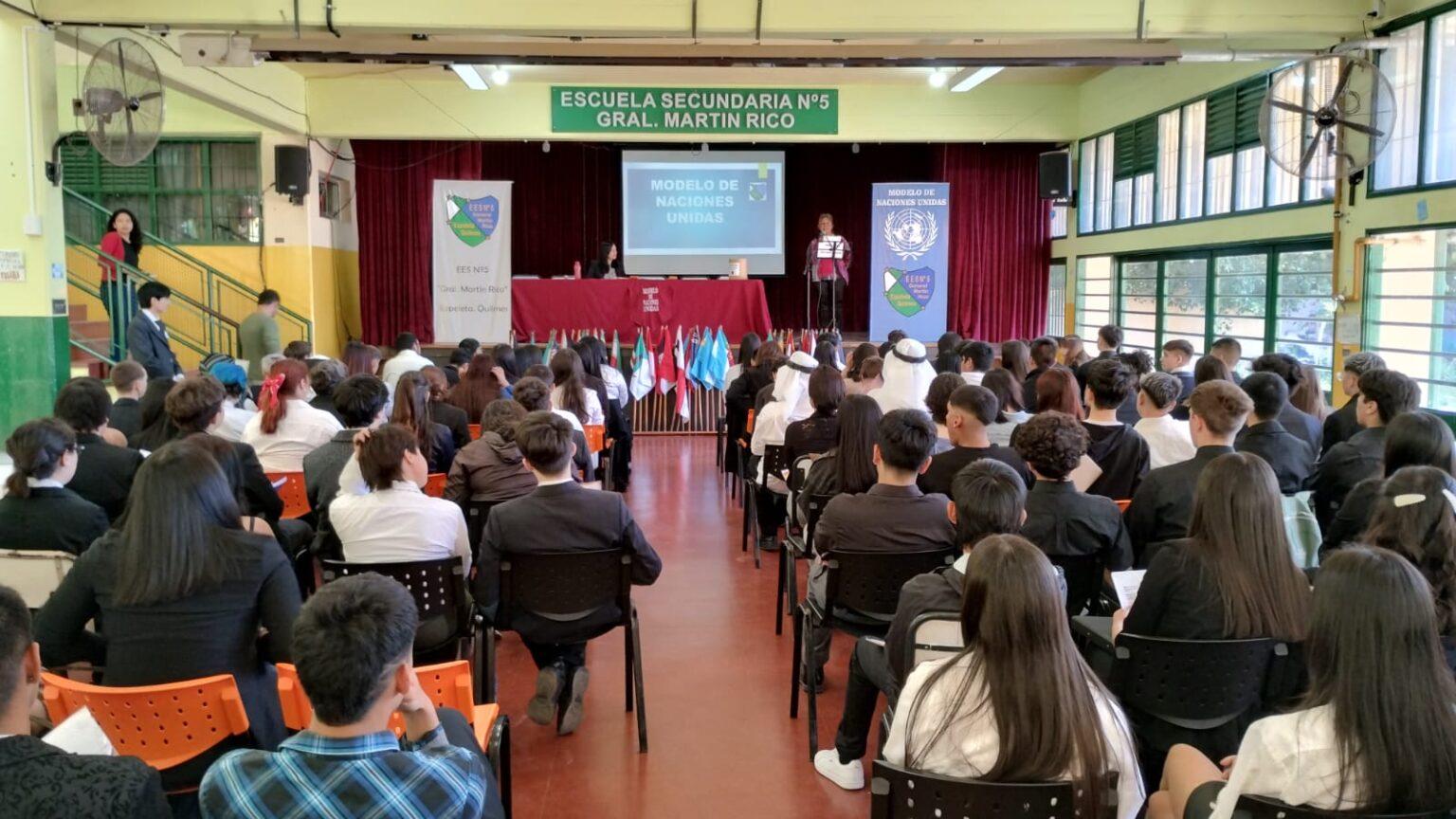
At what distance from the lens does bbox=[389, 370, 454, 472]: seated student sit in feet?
15.0

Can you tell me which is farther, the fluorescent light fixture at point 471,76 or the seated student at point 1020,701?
the fluorescent light fixture at point 471,76

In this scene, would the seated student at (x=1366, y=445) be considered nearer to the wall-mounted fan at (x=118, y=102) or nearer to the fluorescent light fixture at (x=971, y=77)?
the wall-mounted fan at (x=118, y=102)

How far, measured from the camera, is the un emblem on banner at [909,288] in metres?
11.7

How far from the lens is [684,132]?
36.4 ft

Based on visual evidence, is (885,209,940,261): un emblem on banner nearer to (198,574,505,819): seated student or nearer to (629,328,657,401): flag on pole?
(629,328,657,401): flag on pole

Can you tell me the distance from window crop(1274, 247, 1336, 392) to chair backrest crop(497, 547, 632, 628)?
6.41 m

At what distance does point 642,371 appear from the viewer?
10.1 m

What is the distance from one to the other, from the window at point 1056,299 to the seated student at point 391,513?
430 inches

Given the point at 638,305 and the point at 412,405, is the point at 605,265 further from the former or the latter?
the point at 412,405

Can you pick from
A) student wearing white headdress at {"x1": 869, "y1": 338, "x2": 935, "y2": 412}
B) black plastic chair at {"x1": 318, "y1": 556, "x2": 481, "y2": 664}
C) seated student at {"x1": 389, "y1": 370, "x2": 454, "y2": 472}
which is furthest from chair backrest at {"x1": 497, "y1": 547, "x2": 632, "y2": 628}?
student wearing white headdress at {"x1": 869, "y1": 338, "x2": 935, "y2": 412}

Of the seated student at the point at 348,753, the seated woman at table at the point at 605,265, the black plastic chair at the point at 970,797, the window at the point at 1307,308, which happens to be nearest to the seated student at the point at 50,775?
the seated student at the point at 348,753

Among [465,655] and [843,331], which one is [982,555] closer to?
[465,655]

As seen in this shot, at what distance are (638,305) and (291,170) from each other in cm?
373

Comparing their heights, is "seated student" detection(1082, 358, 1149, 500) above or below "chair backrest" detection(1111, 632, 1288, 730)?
above
